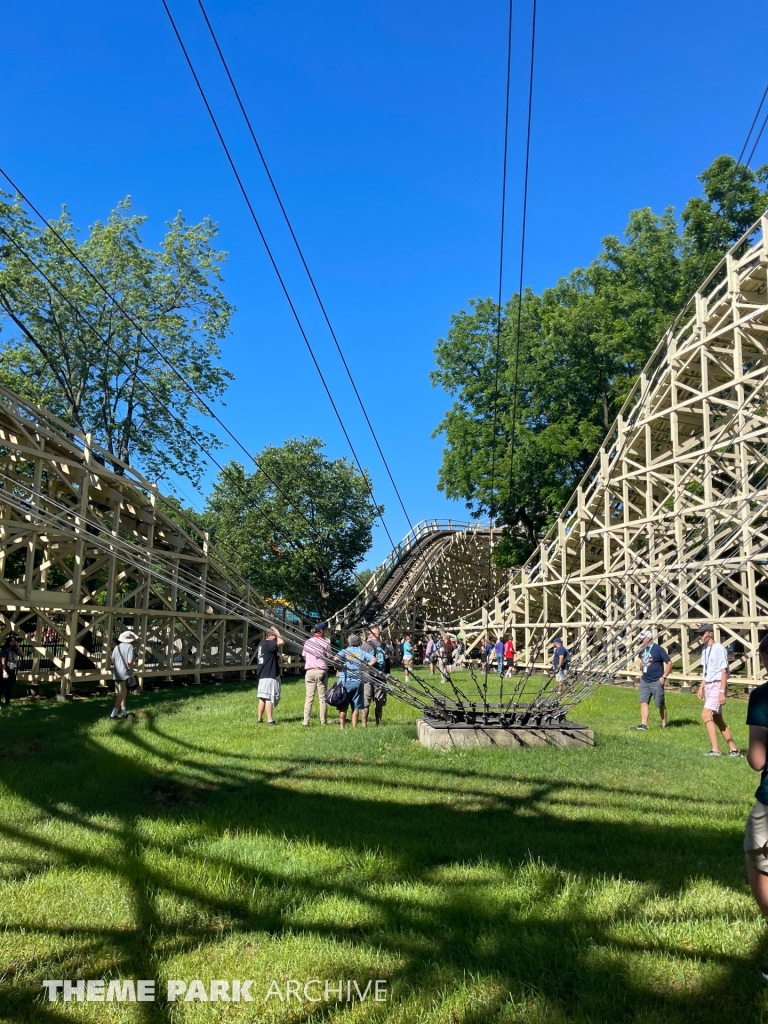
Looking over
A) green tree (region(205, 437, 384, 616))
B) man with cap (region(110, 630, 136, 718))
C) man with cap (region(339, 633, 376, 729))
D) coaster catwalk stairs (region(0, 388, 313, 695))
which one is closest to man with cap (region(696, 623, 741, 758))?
man with cap (region(339, 633, 376, 729))

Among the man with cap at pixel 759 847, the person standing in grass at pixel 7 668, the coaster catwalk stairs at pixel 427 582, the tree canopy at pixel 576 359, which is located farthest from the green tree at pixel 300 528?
the man with cap at pixel 759 847

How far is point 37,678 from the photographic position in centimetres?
1631

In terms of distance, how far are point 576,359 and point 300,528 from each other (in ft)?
51.9

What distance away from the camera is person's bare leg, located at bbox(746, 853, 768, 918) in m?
3.37

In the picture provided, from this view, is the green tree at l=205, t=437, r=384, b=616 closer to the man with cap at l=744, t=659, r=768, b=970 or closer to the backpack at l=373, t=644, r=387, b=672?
the backpack at l=373, t=644, r=387, b=672

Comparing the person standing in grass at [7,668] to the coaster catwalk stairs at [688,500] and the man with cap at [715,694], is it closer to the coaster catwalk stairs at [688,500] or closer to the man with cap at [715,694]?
the coaster catwalk stairs at [688,500]

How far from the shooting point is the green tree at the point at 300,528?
35062mm

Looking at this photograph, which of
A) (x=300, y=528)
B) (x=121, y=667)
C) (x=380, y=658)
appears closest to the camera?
(x=121, y=667)

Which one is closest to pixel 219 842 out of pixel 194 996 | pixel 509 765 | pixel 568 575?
pixel 194 996

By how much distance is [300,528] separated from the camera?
35344 millimetres

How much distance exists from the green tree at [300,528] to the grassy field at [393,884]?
26.3 metres

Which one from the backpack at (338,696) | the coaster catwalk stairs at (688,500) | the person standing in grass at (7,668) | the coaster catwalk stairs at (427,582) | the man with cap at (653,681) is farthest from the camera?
the coaster catwalk stairs at (427,582)

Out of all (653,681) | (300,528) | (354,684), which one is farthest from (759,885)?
(300,528)

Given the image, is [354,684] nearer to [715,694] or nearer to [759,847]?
[715,694]
